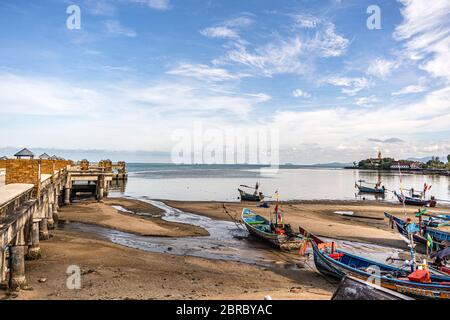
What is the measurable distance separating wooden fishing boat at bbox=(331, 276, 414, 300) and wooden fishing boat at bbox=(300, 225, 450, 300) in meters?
7.59

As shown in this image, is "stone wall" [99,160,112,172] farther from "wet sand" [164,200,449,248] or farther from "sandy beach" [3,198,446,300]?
"sandy beach" [3,198,446,300]

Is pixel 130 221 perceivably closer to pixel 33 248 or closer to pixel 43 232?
pixel 43 232

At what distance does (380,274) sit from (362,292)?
13878 mm

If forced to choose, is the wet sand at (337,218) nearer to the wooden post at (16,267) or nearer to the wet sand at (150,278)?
the wet sand at (150,278)

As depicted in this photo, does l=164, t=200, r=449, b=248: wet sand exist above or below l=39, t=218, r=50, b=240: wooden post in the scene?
below

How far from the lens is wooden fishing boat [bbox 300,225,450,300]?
47.0ft

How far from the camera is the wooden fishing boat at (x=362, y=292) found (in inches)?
177

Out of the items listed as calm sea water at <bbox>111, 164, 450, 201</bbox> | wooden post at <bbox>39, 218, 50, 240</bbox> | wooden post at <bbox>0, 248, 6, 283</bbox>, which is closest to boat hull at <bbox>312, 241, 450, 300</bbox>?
wooden post at <bbox>0, 248, 6, 283</bbox>

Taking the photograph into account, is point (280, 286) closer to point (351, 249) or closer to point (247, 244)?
point (247, 244)

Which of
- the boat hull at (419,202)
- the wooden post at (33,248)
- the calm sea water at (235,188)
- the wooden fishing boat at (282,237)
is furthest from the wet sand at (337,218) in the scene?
the wooden post at (33,248)
